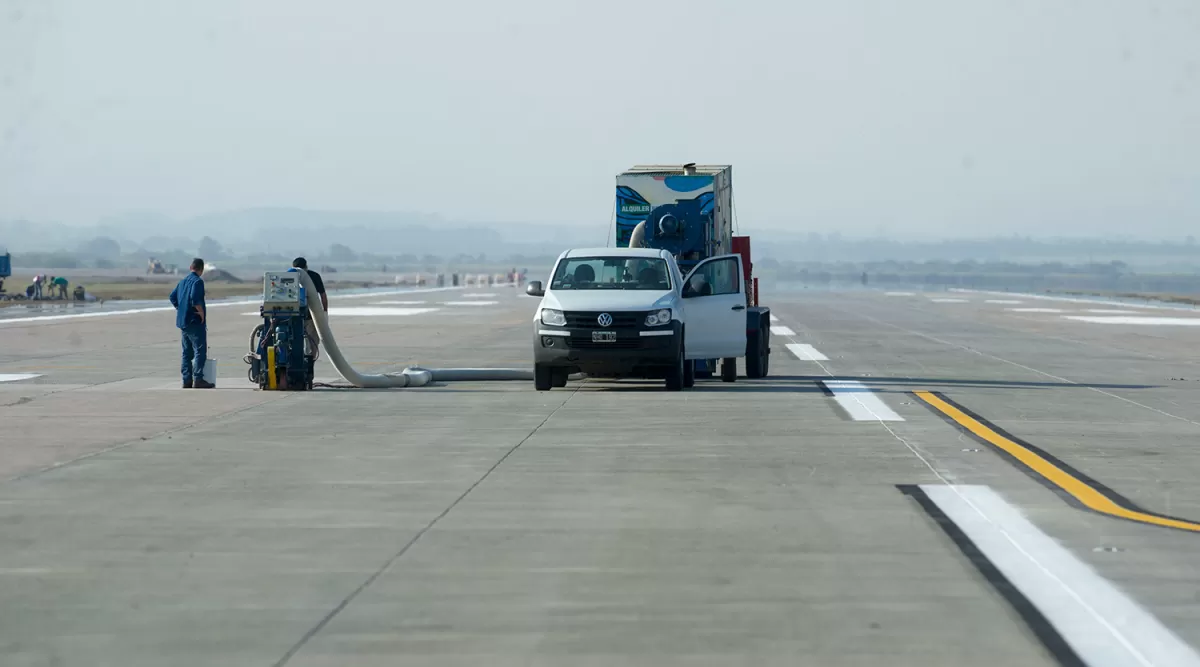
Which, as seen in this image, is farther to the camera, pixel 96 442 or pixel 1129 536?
pixel 96 442

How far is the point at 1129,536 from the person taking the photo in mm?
9750

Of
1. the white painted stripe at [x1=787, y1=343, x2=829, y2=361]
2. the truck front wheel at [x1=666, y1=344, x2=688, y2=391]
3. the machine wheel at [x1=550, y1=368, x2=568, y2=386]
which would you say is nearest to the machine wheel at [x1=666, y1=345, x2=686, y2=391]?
the truck front wheel at [x1=666, y1=344, x2=688, y2=391]

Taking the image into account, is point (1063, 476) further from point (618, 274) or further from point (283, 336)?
point (283, 336)

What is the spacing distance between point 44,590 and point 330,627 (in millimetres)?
1809

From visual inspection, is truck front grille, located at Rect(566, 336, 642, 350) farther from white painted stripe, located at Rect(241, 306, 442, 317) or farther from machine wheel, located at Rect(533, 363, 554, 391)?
white painted stripe, located at Rect(241, 306, 442, 317)

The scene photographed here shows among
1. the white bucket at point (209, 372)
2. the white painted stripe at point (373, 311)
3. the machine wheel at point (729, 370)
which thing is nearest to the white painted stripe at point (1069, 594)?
the machine wheel at point (729, 370)

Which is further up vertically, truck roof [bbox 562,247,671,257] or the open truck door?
truck roof [bbox 562,247,671,257]

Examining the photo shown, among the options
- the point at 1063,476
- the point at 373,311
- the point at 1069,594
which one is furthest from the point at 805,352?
the point at 373,311

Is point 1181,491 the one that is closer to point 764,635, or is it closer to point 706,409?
point 764,635

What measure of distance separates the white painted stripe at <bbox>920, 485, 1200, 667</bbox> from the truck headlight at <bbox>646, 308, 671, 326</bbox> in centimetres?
969

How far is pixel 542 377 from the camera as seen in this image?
21062 mm

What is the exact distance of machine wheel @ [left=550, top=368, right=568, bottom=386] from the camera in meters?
21.2

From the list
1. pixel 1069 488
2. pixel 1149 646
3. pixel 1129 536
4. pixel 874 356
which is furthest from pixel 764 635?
pixel 874 356

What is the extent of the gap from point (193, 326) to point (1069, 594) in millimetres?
15270
